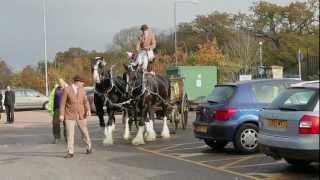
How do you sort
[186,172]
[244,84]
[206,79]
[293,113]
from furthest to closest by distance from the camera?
[206,79], [244,84], [186,172], [293,113]

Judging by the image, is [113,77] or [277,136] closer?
[277,136]

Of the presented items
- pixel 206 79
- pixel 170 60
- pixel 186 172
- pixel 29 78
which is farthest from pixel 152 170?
pixel 29 78

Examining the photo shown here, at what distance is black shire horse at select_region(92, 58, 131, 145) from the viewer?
59.1 ft

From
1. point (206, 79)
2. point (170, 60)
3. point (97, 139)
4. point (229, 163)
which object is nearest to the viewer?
point (229, 163)

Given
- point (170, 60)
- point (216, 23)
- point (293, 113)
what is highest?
point (216, 23)

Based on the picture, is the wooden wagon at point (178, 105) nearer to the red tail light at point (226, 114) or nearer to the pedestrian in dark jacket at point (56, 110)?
the pedestrian in dark jacket at point (56, 110)

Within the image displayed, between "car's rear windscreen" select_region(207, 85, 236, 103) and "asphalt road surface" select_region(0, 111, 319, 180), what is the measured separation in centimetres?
124

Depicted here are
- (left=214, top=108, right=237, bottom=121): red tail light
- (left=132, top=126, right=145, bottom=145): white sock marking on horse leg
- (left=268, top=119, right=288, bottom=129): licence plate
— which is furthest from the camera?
(left=132, top=126, right=145, bottom=145): white sock marking on horse leg

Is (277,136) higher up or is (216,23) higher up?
(216,23)

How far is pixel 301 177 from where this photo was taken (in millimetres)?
11039

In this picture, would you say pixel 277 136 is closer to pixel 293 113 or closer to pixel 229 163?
pixel 293 113

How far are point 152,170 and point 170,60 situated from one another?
59.6m

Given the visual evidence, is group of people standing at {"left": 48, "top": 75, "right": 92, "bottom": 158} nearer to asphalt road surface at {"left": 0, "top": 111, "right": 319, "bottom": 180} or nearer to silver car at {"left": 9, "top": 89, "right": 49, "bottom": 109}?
asphalt road surface at {"left": 0, "top": 111, "right": 319, "bottom": 180}

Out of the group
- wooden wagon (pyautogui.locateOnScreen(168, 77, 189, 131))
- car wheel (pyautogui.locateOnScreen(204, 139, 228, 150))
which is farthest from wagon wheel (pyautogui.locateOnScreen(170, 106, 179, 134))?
car wheel (pyautogui.locateOnScreen(204, 139, 228, 150))
